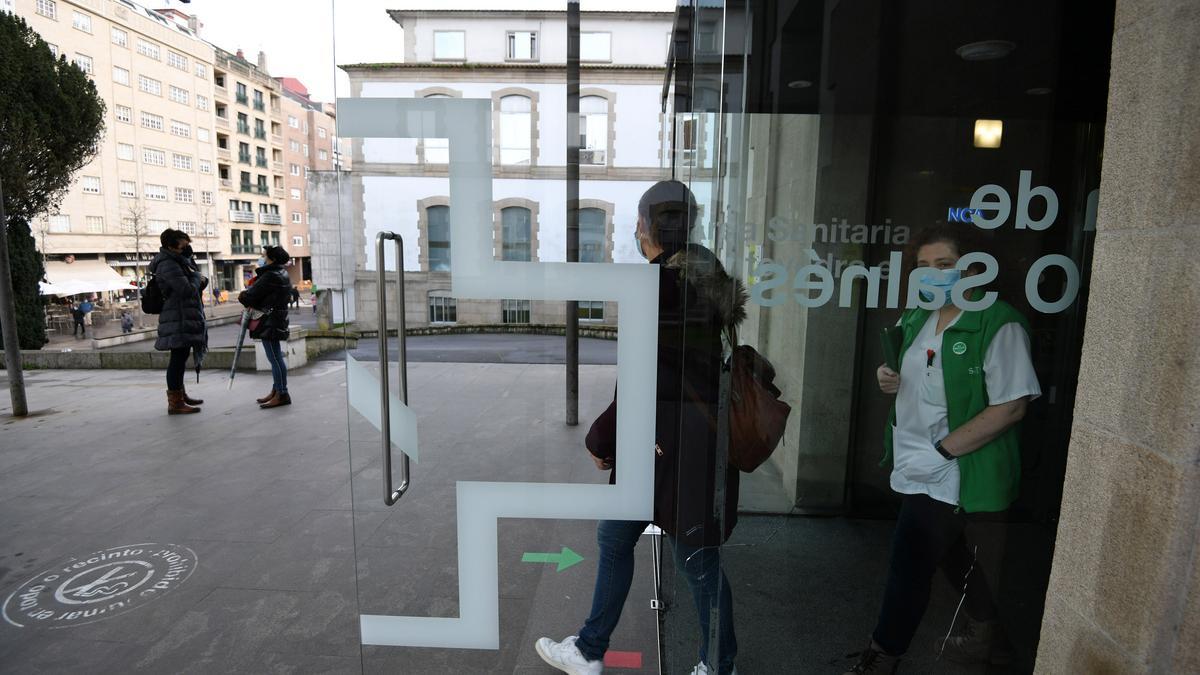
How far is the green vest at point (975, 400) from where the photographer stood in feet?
5.99

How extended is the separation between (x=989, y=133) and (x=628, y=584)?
74.9 inches

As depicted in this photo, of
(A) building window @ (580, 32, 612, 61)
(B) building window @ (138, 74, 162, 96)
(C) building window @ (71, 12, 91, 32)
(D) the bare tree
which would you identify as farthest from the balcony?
(A) building window @ (580, 32, 612, 61)

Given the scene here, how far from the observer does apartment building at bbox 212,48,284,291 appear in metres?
47.6

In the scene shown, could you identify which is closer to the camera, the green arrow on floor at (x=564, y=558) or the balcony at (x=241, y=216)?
the green arrow on floor at (x=564, y=558)

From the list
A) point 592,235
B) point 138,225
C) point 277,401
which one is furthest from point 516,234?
point 138,225

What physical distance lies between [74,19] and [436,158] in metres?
45.8

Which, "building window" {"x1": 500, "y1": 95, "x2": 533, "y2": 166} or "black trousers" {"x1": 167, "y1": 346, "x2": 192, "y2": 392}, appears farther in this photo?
"black trousers" {"x1": 167, "y1": 346, "x2": 192, "y2": 392}

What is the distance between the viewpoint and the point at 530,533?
2.38 metres

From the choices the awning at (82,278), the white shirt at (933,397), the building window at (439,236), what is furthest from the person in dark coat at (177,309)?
the awning at (82,278)

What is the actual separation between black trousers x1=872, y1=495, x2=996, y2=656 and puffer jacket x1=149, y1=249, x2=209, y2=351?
253 inches

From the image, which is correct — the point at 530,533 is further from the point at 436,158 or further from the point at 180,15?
the point at 180,15

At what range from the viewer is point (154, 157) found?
41.1 m

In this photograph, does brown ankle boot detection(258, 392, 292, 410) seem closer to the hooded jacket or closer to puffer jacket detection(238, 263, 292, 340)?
puffer jacket detection(238, 263, 292, 340)

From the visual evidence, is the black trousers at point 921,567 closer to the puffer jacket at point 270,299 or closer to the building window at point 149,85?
the puffer jacket at point 270,299
